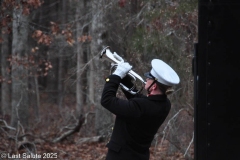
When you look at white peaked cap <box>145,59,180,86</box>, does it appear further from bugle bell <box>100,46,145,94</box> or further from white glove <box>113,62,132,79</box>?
bugle bell <box>100,46,145,94</box>

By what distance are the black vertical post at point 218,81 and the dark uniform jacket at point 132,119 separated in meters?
1.08

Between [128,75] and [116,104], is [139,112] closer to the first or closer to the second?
[116,104]

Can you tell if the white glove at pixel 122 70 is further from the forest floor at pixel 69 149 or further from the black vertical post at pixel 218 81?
the forest floor at pixel 69 149

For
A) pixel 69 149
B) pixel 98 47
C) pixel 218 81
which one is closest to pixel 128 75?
pixel 218 81

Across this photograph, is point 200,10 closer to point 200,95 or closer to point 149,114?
point 200,95

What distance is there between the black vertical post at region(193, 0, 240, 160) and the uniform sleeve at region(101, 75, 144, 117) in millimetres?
1053

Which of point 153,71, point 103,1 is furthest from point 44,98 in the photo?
point 153,71

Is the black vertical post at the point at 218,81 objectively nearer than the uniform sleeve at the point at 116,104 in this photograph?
Yes

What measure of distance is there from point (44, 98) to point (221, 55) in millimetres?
28835

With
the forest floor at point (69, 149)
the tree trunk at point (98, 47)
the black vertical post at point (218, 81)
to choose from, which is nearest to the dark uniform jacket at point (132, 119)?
the black vertical post at point (218, 81)

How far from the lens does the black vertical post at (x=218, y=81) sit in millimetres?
3408

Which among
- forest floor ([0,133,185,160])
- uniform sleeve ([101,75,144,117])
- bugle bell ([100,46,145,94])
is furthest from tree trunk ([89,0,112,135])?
uniform sleeve ([101,75,144,117])

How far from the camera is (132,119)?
180 inches

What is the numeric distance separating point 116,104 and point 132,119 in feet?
0.65
